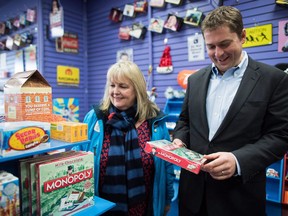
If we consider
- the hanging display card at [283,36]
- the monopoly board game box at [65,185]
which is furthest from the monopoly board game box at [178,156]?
the hanging display card at [283,36]

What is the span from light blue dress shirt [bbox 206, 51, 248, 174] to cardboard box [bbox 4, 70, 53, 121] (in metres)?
1.09

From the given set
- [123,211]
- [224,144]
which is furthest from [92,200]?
[224,144]

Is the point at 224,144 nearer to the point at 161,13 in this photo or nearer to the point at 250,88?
the point at 250,88

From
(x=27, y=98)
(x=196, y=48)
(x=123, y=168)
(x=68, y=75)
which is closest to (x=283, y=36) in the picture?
(x=196, y=48)

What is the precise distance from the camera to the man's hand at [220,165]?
4.38 ft

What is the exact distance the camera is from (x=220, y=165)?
1348 millimetres

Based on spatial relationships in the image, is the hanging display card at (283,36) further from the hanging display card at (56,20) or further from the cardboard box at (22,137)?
the hanging display card at (56,20)

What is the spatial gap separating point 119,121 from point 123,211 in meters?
0.69

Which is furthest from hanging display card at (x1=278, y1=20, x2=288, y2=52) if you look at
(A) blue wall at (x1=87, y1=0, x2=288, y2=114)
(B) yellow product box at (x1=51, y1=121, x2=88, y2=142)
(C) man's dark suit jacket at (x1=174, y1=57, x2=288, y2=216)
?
(B) yellow product box at (x1=51, y1=121, x2=88, y2=142)

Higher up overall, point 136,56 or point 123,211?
point 136,56

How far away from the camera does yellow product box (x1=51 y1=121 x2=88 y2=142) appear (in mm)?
1300

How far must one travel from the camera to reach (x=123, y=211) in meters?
1.77

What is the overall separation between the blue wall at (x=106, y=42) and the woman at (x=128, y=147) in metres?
2.05

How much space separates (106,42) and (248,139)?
13.6 ft
